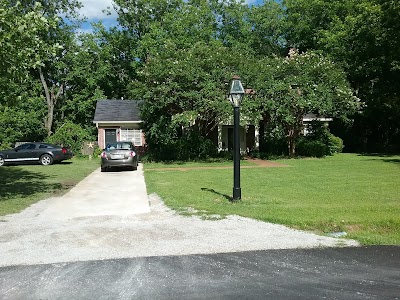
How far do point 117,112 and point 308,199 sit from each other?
22.9 metres

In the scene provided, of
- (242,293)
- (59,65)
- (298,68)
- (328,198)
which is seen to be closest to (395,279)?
(242,293)

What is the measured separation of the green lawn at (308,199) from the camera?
7.20m

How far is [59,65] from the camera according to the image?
36.0 meters

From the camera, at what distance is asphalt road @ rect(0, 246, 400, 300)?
4.20 m

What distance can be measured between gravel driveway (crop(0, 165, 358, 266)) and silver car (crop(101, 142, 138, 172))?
9.20 metres

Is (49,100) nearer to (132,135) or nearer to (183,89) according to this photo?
(132,135)

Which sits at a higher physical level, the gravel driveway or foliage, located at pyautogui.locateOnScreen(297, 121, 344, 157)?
foliage, located at pyautogui.locateOnScreen(297, 121, 344, 157)

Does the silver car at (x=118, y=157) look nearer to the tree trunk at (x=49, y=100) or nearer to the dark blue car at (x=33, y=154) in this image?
the dark blue car at (x=33, y=154)

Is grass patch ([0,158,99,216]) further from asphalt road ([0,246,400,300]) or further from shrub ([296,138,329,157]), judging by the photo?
shrub ([296,138,329,157])

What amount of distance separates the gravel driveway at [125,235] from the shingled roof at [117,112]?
20.5m

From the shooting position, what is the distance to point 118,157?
1888cm

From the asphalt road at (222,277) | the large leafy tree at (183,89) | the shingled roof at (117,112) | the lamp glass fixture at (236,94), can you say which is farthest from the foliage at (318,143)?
the asphalt road at (222,277)

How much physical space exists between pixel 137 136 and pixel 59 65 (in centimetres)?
1197

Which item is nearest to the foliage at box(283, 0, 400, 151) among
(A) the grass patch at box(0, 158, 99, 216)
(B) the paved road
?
(A) the grass patch at box(0, 158, 99, 216)
